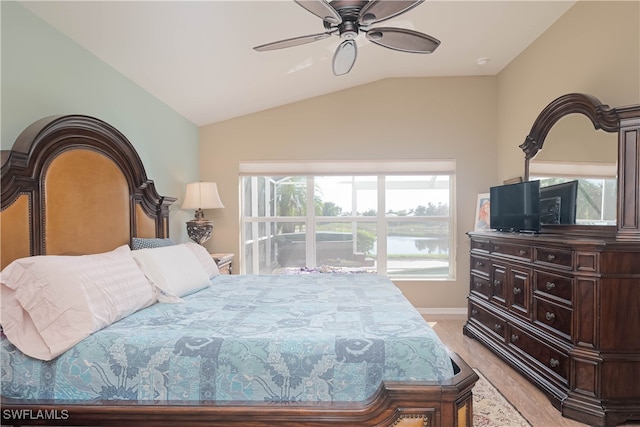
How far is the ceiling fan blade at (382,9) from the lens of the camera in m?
1.78

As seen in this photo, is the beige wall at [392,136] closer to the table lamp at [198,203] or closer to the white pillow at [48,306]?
the table lamp at [198,203]

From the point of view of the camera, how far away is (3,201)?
1.66 metres

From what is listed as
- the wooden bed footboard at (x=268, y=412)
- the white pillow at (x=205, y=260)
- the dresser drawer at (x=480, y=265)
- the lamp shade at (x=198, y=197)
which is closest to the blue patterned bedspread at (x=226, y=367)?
the wooden bed footboard at (x=268, y=412)

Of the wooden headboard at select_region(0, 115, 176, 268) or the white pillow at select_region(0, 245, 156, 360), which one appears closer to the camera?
the white pillow at select_region(0, 245, 156, 360)

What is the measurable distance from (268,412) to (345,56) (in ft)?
6.67

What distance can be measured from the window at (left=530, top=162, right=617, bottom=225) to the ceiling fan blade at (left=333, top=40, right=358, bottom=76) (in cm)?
200

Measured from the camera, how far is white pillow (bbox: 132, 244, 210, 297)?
2.17 meters

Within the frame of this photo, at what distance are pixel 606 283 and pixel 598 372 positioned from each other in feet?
1.80

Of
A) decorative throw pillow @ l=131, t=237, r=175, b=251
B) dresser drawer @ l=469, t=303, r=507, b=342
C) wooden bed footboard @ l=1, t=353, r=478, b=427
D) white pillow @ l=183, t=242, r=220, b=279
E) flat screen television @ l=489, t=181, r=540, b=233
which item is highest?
flat screen television @ l=489, t=181, r=540, b=233

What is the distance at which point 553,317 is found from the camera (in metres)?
2.50

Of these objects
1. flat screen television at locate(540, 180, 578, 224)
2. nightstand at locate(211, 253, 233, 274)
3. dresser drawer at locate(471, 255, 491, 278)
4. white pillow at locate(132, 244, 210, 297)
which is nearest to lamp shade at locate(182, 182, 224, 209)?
nightstand at locate(211, 253, 233, 274)

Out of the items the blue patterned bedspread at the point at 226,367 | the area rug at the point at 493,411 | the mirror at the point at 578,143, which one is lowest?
the area rug at the point at 493,411

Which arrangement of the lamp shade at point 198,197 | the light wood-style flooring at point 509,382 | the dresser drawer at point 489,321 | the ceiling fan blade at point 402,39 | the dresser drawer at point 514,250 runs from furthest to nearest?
the lamp shade at point 198,197 < the dresser drawer at point 489,321 < the dresser drawer at point 514,250 < the light wood-style flooring at point 509,382 < the ceiling fan blade at point 402,39

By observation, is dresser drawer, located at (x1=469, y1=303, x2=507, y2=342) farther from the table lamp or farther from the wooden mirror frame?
the table lamp
